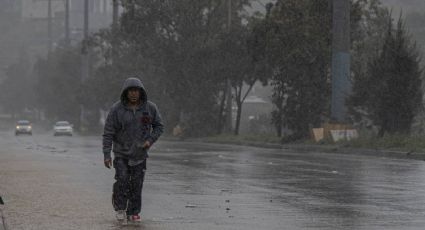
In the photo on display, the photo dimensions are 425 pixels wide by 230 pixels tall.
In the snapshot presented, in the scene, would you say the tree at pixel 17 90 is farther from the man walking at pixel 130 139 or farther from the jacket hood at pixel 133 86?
the jacket hood at pixel 133 86

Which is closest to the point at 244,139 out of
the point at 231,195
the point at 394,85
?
the point at 394,85

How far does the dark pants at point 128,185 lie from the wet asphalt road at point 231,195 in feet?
0.93

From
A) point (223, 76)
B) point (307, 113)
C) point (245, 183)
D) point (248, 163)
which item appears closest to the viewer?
point (245, 183)

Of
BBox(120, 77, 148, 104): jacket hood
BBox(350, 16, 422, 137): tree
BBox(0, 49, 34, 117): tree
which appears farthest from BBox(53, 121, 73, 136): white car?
BBox(0, 49, 34, 117): tree

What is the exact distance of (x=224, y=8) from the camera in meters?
67.3

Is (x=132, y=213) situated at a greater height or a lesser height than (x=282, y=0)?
lesser

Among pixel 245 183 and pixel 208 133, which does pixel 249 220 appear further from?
pixel 208 133

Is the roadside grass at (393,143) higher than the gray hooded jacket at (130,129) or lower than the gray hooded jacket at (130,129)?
lower

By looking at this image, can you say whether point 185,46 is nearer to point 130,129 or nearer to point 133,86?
point 130,129

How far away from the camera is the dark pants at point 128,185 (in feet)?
45.5

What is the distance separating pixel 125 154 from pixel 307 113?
3448cm

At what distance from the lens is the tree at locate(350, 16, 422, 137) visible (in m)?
39.5

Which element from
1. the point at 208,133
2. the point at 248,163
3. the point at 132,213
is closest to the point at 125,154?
the point at 132,213

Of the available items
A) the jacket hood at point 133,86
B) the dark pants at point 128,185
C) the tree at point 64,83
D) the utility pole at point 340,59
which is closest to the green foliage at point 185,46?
the utility pole at point 340,59
